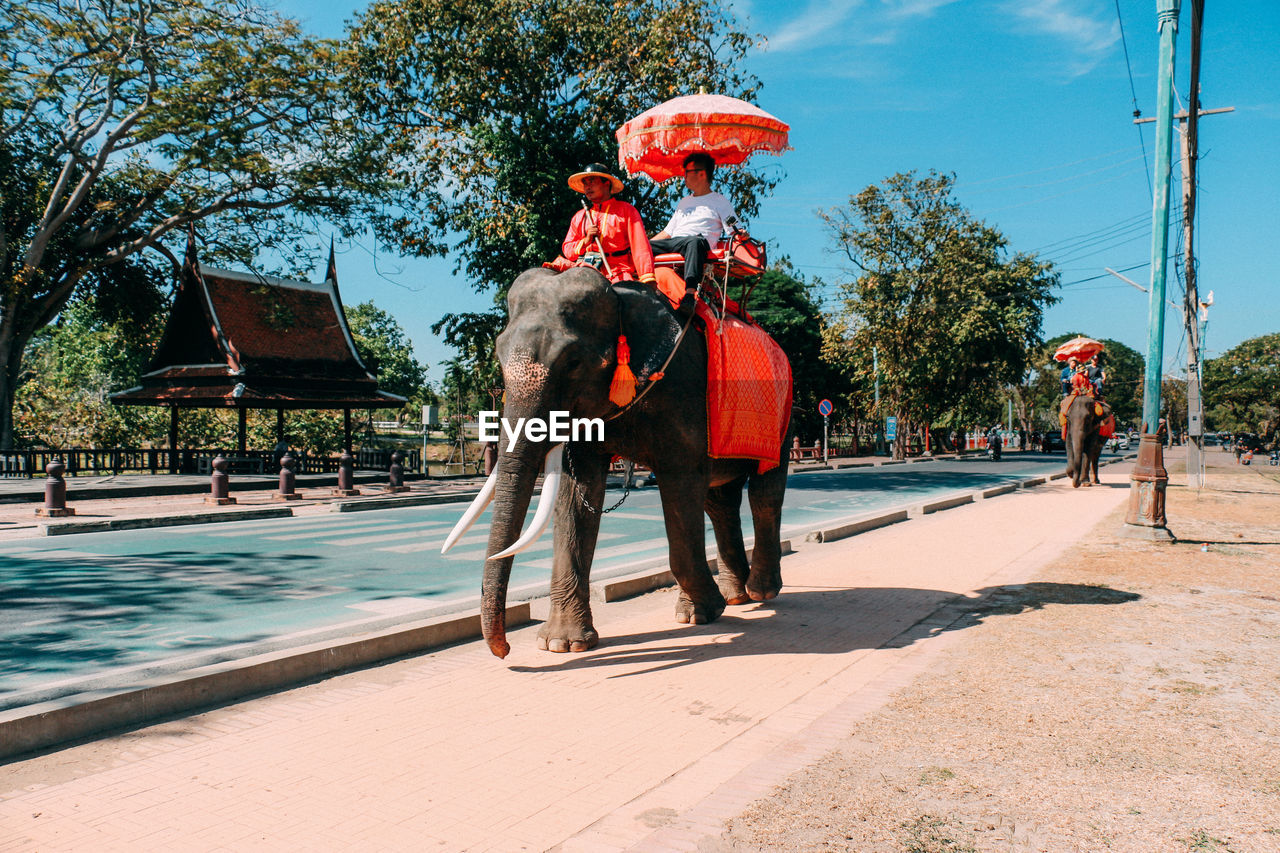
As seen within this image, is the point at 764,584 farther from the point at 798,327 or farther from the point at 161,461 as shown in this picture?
the point at 798,327

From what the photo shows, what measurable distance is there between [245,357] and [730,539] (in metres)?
21.0

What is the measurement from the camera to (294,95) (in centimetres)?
2323

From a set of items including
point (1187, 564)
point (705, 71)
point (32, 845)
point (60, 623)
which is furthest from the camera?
point (705, 71)

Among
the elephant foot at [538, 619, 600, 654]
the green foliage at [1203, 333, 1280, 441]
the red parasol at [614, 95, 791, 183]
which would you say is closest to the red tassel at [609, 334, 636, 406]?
the elephant foot at [538, 619, 600, 654]

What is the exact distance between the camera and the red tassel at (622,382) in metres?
5.62

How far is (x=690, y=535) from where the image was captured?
639 centimetres

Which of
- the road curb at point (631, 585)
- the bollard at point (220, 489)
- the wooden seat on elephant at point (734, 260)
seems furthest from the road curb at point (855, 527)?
the bollard at point (220, 489)

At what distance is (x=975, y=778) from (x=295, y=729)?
132 inches

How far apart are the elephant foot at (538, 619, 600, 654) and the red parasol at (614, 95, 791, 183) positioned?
3859 millimetres

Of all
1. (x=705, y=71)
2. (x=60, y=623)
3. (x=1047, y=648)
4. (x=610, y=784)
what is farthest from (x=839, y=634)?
(x=705, y=71)

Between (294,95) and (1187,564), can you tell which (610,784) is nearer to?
(1187,564)

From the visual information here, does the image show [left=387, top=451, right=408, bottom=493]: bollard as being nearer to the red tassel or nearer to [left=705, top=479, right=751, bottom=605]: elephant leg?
[left=705, top=479, right=751, bottom=605]: elephant leg

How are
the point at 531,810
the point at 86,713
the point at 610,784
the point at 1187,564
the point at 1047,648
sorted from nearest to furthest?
1. the point at 531,810
2. the point at 610,784
3. the point at 86,713
4. the point at 1047,648
5. the point at 1187,564

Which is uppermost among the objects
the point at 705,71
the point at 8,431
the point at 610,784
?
the point at 705,71
